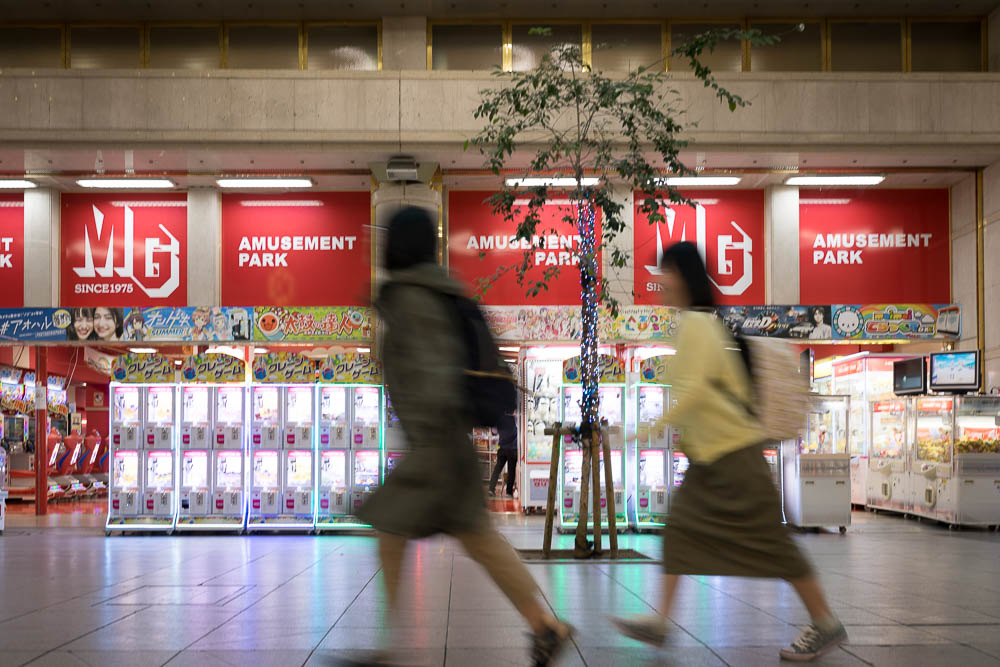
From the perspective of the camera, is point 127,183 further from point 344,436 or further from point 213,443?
point 344,436

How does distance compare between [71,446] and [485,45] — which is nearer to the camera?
[485,45]

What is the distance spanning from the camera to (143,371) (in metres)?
11.5

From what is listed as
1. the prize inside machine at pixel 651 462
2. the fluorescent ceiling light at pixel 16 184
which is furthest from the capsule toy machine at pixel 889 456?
the fluorescent ceiling light at pixel 16 184

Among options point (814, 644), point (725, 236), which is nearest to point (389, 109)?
point (725, 236)

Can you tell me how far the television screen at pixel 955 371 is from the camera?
11.7m

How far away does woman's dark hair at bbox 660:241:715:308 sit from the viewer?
4.07 meters

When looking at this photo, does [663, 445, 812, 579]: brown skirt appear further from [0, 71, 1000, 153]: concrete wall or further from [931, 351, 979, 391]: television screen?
[0, 71, 1000, 153]: concrete wall

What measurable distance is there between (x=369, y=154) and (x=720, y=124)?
16.4 feet

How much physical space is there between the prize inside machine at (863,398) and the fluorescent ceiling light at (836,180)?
2796mm

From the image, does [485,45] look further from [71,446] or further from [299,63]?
[71,446]

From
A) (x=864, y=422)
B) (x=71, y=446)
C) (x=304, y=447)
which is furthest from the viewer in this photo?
(x=71, y=446)

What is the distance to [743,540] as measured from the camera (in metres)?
3.89

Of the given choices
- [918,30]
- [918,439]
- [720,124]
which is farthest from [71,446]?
[918,30]

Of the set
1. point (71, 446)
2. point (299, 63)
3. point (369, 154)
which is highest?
point (299, 63)
